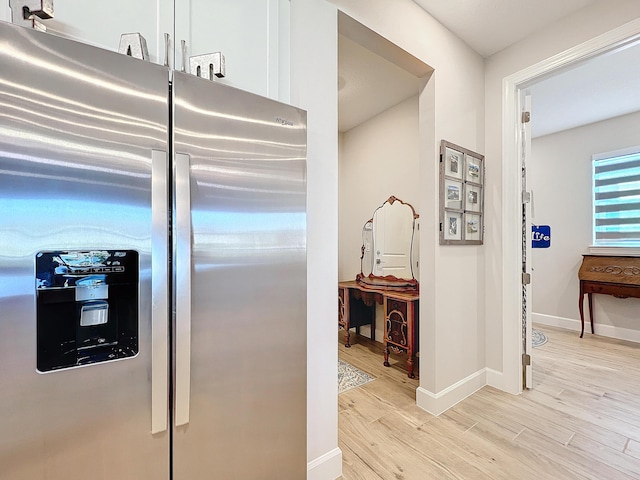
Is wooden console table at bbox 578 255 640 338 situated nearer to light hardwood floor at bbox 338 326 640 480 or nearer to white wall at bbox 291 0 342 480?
light hardwood floor at bbox 338 326 640 480

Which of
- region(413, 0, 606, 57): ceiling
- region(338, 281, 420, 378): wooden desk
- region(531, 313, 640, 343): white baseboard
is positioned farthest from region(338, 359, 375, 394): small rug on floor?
region(531, 313, 640, 343): white baseboard

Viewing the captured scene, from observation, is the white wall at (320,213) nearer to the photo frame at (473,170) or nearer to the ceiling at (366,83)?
the ceiling at (366,83)

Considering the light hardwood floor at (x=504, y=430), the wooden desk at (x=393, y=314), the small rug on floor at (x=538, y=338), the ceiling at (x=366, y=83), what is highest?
the ceiling at (x=366, y=83)

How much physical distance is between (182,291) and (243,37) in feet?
3.62

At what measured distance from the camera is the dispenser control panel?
2.43 feet

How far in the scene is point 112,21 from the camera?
1016mm

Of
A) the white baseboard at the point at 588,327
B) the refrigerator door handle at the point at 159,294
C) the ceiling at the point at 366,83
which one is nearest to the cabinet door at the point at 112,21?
the refrigerator door handle at the point at 159,294

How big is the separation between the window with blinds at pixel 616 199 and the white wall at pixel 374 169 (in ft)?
9.26

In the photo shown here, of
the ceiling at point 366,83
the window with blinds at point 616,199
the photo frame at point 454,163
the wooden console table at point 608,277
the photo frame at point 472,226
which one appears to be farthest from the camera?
the window with blinds at point 616,199

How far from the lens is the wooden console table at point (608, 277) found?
140 inches

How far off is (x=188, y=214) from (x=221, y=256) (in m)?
0.17

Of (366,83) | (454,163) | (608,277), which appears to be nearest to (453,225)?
(454,163)

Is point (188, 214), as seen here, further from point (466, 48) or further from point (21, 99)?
point (466, 48)

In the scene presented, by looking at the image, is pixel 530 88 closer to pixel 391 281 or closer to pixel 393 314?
pixel 391 281
